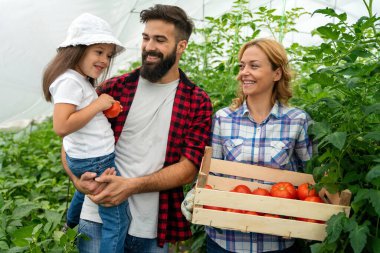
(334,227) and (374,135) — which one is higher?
(374,135)

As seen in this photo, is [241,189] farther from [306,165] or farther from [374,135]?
[374,135]

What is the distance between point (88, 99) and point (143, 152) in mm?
363

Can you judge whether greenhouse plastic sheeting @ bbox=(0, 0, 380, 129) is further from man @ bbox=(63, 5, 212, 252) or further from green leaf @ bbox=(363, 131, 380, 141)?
green leaf @ bbox=(363, 131, 380, 141)

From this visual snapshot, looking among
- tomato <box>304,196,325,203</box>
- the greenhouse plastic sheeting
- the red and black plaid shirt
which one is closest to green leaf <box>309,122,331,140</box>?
tomato <box>304,196,325,203</box>

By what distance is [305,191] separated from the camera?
1729mm

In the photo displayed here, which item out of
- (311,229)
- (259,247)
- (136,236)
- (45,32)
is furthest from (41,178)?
(311,229)

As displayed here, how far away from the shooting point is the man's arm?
1.98 meters

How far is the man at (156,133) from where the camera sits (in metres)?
2.14

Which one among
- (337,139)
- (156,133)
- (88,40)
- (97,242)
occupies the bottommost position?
(97,242)

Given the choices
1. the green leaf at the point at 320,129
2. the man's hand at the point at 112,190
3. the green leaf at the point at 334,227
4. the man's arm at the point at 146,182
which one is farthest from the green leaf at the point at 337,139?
the man's hand at the point at 112,190

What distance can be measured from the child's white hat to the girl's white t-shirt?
141 millimetres

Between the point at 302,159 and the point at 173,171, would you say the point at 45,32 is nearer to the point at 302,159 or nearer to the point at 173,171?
the point at 173,171

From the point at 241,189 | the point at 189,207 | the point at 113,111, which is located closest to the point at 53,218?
the point at 113,111

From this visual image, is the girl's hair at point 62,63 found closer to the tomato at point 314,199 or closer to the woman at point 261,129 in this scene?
the woman at point 261,129
